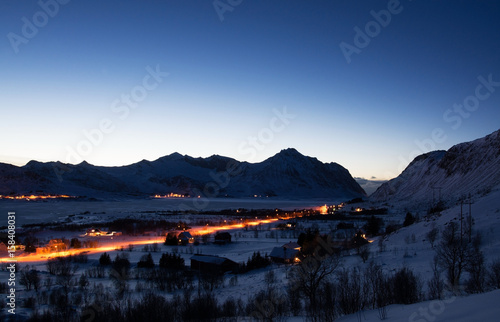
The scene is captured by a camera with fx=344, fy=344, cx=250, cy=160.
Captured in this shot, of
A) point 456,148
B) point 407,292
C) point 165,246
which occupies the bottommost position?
point 165,246

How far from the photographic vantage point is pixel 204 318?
10.4 metres

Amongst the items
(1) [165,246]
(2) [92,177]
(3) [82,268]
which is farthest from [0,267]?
(2) [92,177]

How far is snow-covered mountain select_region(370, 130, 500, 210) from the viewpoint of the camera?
5209 centimetres

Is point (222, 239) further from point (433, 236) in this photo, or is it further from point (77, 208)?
point (77, 208)

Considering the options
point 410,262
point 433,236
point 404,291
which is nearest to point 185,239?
point 433,236

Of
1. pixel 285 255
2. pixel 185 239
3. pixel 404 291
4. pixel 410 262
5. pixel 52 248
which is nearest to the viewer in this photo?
pixel 404 291

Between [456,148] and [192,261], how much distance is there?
228 feet

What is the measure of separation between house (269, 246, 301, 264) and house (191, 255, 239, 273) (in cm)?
362

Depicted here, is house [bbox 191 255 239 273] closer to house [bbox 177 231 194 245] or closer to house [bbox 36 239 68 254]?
house [bbox 177 231 194 245]

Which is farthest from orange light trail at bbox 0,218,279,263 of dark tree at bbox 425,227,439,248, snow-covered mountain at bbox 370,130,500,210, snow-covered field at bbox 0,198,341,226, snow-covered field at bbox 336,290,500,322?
snow-covered mountain at bbox 370,130,500,210

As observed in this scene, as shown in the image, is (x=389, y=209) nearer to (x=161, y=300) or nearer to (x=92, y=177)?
(x=161, y=300)

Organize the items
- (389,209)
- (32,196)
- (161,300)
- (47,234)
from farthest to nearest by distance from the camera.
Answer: (32,196), (389,209), (47,234), (161,300)

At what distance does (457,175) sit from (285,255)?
51.4 m

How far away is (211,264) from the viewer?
23.1 m
